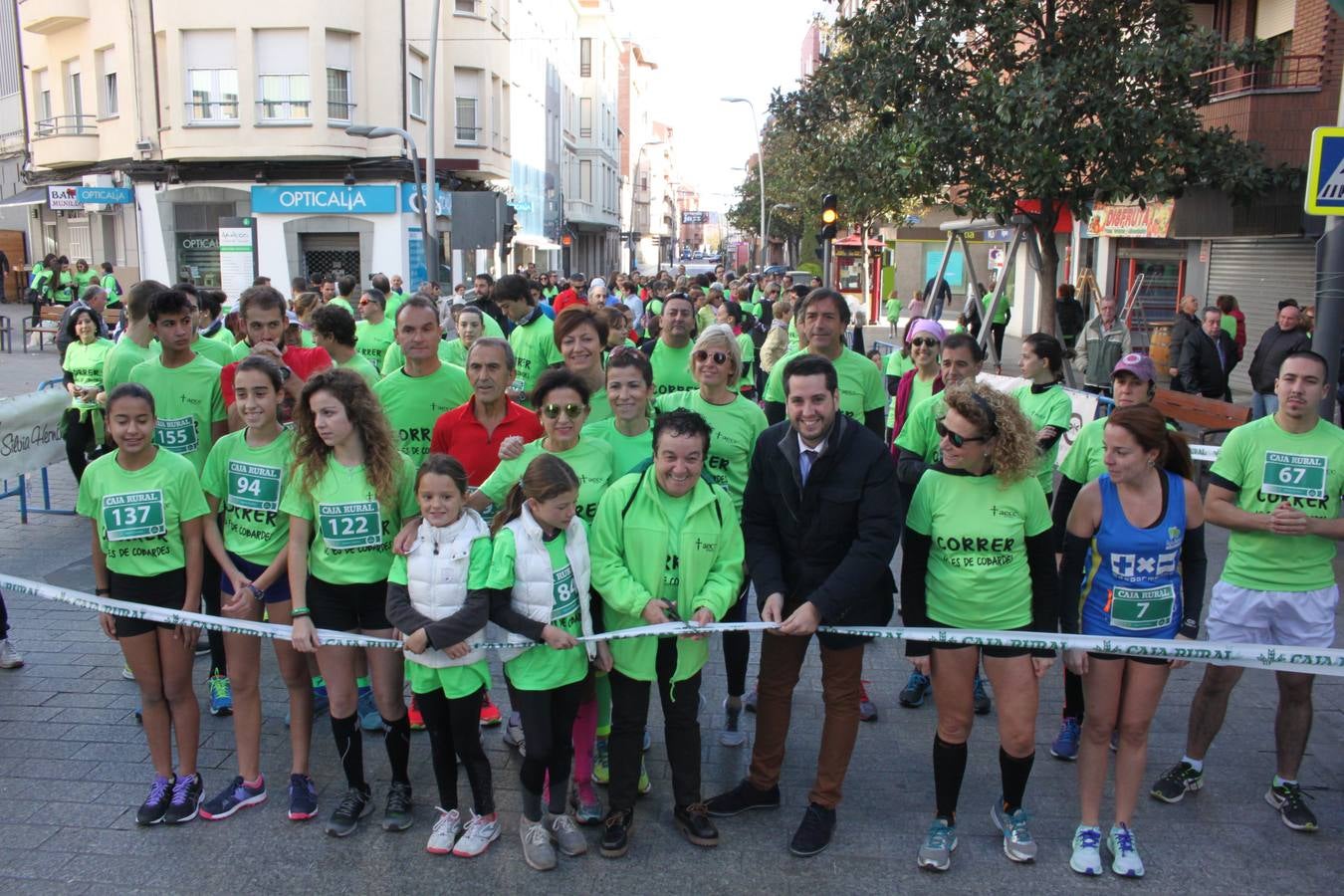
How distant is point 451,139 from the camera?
105 ft

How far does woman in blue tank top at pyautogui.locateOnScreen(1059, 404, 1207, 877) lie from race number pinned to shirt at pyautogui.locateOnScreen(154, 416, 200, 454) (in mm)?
4376

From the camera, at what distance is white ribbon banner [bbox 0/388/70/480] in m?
8.21

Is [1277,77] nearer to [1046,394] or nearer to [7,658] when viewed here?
[1046,394]

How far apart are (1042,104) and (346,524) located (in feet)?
33.4

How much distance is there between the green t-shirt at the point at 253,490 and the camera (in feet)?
14.7

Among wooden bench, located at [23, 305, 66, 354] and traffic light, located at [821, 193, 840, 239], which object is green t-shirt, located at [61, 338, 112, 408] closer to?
traffic light, located at [821, 193, 840, 239]

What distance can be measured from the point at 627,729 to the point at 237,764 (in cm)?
185

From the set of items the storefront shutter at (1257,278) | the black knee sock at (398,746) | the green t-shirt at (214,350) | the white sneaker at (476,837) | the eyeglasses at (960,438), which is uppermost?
the storefront shutter at (1257,278)

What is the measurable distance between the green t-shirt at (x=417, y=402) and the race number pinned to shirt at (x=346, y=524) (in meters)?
1.30

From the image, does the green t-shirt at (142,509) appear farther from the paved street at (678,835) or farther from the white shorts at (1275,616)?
the white shorts at (1275,616)

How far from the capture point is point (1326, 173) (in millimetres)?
6168

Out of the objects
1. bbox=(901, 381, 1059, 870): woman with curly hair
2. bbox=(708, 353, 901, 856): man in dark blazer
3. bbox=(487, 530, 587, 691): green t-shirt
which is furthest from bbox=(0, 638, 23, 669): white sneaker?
bbox=(901, 381, 1059, 870): woman with curly hair

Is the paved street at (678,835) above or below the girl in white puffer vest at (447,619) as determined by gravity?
below

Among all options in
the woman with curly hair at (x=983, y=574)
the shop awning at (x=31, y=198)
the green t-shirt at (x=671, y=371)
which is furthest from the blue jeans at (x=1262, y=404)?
the shop awning at (x=31, y=198)
